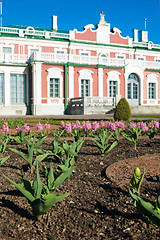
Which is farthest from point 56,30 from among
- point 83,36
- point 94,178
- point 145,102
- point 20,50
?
point 94,178

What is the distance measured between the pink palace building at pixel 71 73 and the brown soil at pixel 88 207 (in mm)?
17295

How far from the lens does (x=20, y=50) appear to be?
25.7m

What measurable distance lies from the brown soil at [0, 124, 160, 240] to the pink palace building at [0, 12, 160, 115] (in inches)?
681

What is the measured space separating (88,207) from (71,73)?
21.4 m

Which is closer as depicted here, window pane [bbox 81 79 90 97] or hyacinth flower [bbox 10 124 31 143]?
hyacinth flower [bbox 10 124 31 143]

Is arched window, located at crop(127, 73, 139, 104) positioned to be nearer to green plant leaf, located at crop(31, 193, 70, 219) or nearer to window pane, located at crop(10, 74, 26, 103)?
window pane, located at crop(10, 74, 26, 103)

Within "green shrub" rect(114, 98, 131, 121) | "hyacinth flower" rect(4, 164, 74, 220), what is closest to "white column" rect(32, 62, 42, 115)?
"green shrub" rect(114, 98, 131, 121)

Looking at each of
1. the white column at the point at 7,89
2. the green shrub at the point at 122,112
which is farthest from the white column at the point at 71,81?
the green shrub at the point at 122,112

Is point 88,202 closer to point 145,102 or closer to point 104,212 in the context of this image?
point 104,212

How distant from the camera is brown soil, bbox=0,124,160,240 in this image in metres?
2.24

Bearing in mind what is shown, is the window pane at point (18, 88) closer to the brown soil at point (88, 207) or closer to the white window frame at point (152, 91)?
the white window frame at point (152, 91)

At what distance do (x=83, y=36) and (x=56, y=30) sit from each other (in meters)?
3.22

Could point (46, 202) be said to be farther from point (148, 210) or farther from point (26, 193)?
point (148, 210)

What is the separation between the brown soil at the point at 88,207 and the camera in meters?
2.24
